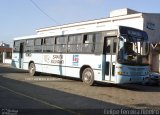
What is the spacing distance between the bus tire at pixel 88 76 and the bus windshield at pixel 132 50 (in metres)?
2.44

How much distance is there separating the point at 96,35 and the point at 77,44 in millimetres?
1871

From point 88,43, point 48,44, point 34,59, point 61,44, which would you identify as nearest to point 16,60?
point 34,59

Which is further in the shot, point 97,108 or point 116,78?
point 116,78

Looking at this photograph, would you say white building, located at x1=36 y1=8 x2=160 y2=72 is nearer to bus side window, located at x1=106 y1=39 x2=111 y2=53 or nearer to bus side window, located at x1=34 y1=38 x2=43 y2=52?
bus side window, located at x1=34 y1=38 x2=43 y2=52

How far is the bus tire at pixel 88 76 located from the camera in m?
18.1

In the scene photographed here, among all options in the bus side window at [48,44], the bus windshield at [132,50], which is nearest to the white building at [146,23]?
the bus side window at [48,44]

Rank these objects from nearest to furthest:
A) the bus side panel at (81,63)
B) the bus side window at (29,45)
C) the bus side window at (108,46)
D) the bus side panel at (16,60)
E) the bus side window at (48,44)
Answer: the bus side window at (108,46) → the bus side panel at (81,63) → the bus side window at (48,44) → the bus side window at (29,45) → the bus side panel at (16,60)

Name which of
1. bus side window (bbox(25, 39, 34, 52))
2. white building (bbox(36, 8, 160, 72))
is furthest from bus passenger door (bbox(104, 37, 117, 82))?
white building (bbox(36, 8, 160, 72))

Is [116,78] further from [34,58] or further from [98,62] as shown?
[34,58]

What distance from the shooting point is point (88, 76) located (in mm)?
18375

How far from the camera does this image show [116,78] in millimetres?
16250

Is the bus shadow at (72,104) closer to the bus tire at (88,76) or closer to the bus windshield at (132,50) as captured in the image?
the bus windshield at (132,50)

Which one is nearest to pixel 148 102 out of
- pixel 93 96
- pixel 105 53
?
pixel 93 96

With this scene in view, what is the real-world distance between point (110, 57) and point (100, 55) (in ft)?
2.34
